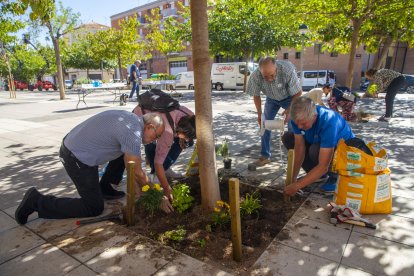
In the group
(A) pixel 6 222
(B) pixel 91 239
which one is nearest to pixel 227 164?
(B) pixel 91 239

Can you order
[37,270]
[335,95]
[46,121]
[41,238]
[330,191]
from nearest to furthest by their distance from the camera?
[37,270]
[41,238]
[330,191]
[335,95]
[46,121]

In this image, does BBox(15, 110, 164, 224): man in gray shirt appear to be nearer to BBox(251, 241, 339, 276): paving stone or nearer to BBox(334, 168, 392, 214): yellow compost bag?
BBox(251, 241, 339, 276): paving stone

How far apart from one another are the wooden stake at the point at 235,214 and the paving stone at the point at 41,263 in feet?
4.06

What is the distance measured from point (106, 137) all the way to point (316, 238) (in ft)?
6.85

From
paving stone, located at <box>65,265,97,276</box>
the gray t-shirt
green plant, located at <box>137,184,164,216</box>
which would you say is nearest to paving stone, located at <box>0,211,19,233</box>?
the gray t-shirt

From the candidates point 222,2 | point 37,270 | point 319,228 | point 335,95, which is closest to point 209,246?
point 319,228

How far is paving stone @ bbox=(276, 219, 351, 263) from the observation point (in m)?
2.36

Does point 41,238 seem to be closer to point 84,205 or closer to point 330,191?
point 84,205

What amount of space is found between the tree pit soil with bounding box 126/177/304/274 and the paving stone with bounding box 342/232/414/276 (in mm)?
624

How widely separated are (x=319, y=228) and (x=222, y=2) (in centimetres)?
1817

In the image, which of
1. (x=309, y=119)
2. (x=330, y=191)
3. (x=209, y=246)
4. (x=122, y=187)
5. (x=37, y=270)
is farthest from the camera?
(x=122, y=187)

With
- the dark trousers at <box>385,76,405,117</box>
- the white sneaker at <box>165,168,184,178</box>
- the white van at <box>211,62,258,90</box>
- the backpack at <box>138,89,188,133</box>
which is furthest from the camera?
the white van at <box>211,62,258,90</box>

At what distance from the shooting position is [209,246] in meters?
2.42

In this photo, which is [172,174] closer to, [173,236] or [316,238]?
[173,236]
